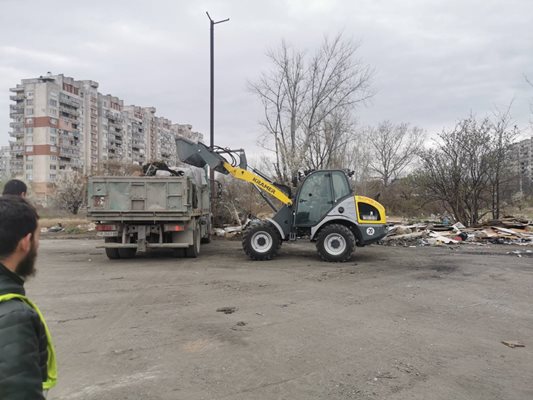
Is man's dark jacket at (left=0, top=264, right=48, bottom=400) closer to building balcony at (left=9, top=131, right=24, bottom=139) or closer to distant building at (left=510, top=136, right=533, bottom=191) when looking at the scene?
distant building at (left=510, top=136, right=533, bottom=191)

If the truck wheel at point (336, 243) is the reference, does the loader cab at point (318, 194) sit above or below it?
above

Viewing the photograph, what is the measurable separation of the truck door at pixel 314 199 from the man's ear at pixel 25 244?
10878 millimetres

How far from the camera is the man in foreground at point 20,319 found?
1.57 m

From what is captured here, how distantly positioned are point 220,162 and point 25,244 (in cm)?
1168

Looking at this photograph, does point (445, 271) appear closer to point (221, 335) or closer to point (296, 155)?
point (221, 335)

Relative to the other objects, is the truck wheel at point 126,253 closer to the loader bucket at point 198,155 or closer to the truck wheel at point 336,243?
the loader bucket at point 198,155

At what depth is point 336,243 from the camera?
1215 centimetres

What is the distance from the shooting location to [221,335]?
18.8ft

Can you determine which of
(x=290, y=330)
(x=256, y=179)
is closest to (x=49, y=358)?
(x=290, y=330)

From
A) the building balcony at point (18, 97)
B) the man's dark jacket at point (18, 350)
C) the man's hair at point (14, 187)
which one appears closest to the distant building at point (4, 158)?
the building balcony at point (18, 97)

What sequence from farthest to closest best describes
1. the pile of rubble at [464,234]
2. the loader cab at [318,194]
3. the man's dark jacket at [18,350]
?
the pile of rubble at [464,234] < the loader cab at [318,194] < the man's dark jacket at [18,350]

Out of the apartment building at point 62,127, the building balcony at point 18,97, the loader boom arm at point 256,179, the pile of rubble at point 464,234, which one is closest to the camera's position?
the loader boom arm at point 256,179

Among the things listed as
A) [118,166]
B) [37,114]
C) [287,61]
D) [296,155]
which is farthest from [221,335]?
[37,114]

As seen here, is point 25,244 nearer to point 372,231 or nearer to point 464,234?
point 372,231
